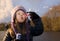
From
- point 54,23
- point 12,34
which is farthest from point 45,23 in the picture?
point 12,34

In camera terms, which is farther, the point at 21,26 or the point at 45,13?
the point at 45,13

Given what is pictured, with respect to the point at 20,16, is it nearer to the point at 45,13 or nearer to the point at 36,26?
the point at 36,26

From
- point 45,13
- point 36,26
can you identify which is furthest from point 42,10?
point 36,26

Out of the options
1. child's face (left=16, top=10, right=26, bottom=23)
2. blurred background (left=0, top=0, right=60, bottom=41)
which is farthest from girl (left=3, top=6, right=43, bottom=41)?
blurred background (left=0, top=0, right=60, bottom=41)

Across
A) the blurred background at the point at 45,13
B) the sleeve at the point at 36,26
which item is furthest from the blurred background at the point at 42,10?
the sleeve at the point at 36,26

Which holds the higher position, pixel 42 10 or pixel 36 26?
pixel 42 10

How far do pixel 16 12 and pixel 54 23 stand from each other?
31cm

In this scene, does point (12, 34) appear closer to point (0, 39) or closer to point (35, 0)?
point (0, 39)

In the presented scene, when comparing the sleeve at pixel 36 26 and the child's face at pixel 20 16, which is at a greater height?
the child's face at pixel 20 16

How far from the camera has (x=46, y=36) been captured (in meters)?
1.05

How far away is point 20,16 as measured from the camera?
886 millimetres

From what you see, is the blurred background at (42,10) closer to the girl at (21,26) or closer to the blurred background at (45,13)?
the blurred background at (45,13)

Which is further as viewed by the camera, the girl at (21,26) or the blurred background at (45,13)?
the blurred background at (45,13)

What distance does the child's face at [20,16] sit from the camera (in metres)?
0.88
